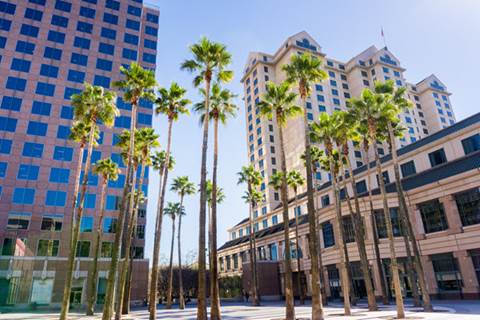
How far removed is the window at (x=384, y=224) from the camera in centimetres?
3859

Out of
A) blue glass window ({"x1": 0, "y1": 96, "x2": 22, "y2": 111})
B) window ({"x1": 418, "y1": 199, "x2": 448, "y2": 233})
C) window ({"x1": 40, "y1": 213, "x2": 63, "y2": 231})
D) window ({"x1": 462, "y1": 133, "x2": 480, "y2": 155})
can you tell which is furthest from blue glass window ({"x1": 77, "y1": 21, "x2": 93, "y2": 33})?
window ({"x1": 462, "y1": 133, "x2": 480, "y2": 155})

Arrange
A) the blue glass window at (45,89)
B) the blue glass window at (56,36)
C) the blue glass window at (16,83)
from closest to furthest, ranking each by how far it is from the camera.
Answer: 1. the blue glass window at (16,83)
2. the blue glass window at (45,89)
3. the blue glass window at (56,36)

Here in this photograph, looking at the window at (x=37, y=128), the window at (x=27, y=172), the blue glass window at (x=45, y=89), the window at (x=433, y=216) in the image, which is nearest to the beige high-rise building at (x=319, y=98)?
the window at (x=433, y=216)

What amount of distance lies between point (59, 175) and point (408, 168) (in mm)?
49514

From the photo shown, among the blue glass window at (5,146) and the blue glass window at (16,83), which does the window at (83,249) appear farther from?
the blue glass window at (16,83)

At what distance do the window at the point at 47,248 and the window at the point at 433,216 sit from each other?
155ft

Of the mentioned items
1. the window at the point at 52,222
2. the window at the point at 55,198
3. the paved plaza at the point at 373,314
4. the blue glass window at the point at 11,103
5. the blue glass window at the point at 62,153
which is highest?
the blue glass window at the point at 11,103

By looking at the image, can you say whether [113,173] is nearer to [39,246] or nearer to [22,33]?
[39,246]

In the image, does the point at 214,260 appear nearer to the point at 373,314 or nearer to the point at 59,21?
the point at 373,314

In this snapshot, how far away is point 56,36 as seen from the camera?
5634 centimetres

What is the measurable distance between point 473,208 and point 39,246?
5250cm

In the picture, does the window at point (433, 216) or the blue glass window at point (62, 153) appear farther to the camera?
the blue glass window at point (62, 153)

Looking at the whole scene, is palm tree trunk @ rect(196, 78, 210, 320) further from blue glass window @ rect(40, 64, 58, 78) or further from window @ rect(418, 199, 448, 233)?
Result: blue glass window @ rect(40, 64, 58, 78)

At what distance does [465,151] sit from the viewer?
37219 mm
